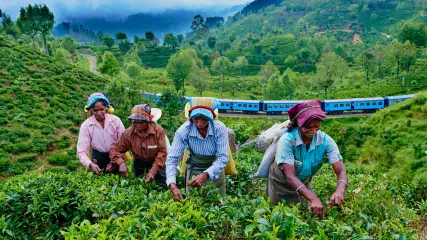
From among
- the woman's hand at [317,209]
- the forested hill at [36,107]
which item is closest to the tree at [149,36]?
the forested hill at [36,107]

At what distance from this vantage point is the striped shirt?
3.21m

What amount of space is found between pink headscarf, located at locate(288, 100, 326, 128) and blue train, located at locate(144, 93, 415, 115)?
27.2 meters

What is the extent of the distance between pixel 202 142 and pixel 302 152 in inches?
46.0

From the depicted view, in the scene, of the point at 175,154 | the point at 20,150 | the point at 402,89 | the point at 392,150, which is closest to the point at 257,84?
the point at 402,89

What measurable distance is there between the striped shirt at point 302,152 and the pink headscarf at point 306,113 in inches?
6.4

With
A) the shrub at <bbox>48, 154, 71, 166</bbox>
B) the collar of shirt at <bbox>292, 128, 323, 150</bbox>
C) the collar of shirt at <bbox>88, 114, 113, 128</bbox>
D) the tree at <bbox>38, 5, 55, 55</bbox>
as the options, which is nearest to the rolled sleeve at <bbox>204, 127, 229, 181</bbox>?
the collar of shirt at <bbox>292, 128, 323, 150</bbox>

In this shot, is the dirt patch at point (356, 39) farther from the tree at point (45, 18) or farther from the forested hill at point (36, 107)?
the forested hill at point (36, 107)

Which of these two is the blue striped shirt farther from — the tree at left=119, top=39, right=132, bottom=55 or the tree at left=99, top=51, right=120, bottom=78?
the tree at left=119, top=39, right=132, bottom=55

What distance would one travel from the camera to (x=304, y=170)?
336 cm

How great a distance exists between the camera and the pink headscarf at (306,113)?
302 cm

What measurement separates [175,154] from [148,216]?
1180 millimetres

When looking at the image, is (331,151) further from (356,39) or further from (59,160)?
(356,39)

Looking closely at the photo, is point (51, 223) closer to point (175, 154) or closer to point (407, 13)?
point (175, 154)

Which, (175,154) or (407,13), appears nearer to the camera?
(175,154)
